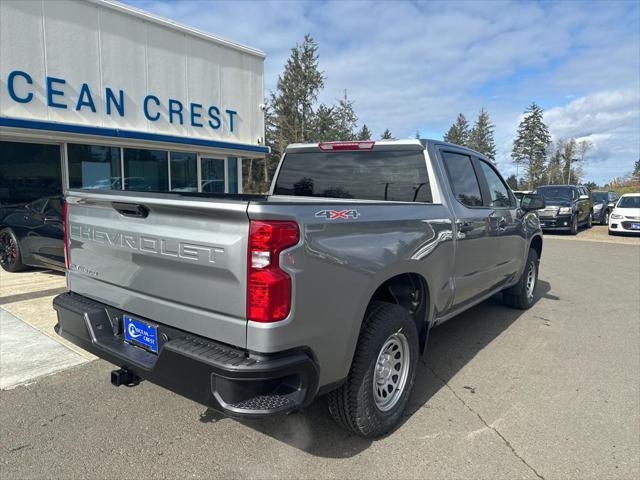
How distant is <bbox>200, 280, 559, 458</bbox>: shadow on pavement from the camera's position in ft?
9.83

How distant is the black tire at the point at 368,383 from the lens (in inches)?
110

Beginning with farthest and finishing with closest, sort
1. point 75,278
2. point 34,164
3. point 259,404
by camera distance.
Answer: point 34,164
point 75,278
point 259,404

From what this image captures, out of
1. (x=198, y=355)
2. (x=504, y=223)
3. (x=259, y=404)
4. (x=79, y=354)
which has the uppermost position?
(x=504, y=223)

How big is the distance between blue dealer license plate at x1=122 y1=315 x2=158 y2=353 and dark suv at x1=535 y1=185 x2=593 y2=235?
16304 mm

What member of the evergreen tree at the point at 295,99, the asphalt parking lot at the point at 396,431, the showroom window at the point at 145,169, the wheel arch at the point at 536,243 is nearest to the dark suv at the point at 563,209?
the wheel arch at the point at 536,243

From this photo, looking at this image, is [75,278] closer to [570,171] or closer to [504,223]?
[504,223]

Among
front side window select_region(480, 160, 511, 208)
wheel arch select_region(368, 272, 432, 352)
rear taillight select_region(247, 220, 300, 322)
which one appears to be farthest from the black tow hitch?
front side window select_region(480, 160, 511, 208)

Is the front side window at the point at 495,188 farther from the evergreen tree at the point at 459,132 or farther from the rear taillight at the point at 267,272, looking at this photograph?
the evergreen tree at the point at 459,132

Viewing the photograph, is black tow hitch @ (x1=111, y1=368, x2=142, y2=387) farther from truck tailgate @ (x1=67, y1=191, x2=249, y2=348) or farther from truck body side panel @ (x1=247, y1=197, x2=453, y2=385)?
truck body side panel @ (x1=247, y1=197, x2=453, y2=385)

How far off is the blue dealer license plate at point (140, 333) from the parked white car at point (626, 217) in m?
18.4

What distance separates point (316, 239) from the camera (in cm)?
236

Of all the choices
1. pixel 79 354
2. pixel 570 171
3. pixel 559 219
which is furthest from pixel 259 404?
pixel 570 171

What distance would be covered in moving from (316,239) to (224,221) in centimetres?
47

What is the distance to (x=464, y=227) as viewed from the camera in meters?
4.00
